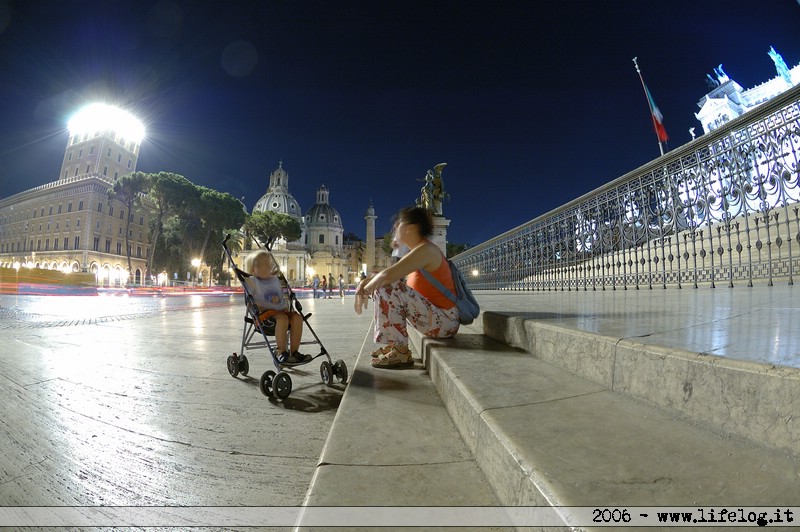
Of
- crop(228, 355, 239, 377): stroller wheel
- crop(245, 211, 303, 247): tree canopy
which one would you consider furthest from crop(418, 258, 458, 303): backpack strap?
crop(245, 211, 303, 247): tree canopy

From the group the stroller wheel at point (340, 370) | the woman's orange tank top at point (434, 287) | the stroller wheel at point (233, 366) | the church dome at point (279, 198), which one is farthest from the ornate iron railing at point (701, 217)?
the church dome at point (279, 198)

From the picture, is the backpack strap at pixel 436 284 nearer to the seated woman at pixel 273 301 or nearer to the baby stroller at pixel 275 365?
the baby stroller at pixel 275 365

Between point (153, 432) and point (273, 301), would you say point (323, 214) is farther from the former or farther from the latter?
point (153, 432)

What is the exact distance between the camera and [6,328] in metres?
5.59

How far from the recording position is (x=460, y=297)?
2684mm

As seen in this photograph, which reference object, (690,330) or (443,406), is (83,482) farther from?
(690,330)

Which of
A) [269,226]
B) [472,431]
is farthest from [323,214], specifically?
[472,431]

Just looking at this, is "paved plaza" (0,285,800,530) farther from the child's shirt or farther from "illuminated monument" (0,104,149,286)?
"illuminated monument" (0,104,149,286)

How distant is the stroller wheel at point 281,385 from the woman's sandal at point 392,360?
581mm

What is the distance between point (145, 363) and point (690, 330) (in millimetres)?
3896

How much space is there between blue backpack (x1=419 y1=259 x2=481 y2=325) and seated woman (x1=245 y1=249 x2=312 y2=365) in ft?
3.58

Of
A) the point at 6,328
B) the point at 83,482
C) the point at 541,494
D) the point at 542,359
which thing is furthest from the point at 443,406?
the point at 6,328

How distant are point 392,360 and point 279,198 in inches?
3270

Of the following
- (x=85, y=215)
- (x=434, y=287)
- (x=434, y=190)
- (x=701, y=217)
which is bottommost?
(x=434, y=287)
